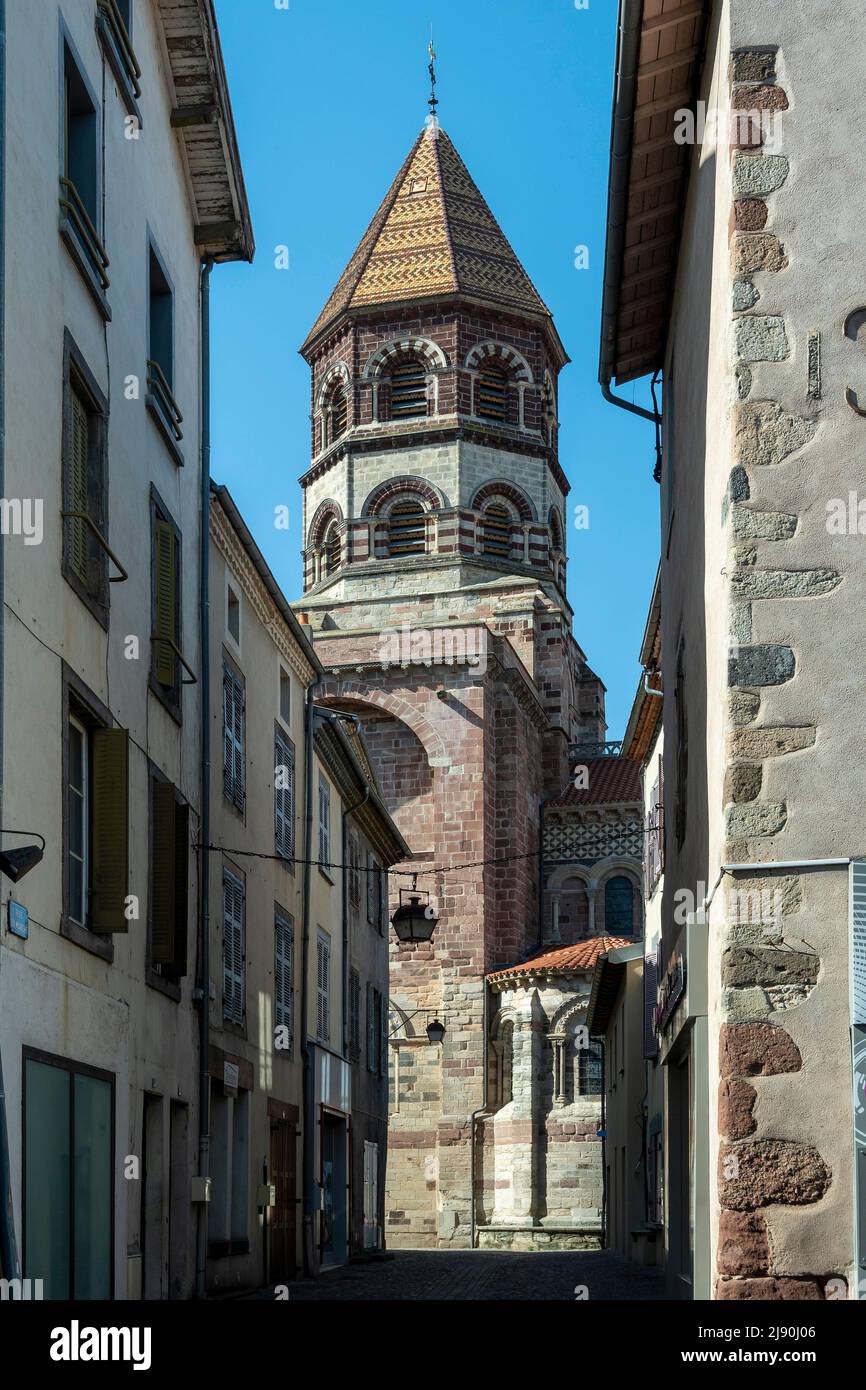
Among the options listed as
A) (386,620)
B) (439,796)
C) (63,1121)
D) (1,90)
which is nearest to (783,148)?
(1,90)

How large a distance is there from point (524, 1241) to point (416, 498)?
19.6 meters

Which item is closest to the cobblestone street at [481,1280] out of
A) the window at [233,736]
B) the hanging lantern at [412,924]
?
the hanging lantern at [412,924]

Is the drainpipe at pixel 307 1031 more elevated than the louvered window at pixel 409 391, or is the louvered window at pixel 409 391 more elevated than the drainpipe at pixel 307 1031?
the louvered window at pixel 409 391

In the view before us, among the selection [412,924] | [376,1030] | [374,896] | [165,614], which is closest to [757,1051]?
[165,614]

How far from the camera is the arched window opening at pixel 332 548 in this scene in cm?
5275

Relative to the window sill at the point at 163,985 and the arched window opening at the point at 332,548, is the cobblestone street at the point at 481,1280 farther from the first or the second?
the arched window opening at the point at 332,548

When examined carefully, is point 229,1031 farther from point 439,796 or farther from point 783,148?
point 439,796

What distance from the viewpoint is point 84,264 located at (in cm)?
1184

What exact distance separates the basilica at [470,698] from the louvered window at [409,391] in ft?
0.22

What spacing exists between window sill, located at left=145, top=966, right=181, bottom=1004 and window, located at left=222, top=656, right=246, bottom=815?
295 centimetres

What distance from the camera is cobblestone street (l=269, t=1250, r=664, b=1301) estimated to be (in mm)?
18609

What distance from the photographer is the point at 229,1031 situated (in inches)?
692

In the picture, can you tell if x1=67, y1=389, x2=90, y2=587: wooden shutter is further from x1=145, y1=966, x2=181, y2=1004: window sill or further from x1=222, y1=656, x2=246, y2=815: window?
x1=222, y1=656, x2=246, y2=815: window

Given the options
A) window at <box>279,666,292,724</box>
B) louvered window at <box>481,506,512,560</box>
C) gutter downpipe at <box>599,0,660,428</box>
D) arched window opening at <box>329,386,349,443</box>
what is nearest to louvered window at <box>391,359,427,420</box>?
arched window opening at <box>329,386,349,443</box>
